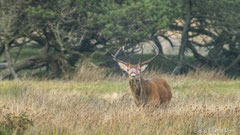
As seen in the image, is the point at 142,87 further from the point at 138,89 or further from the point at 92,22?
the point at 92,22

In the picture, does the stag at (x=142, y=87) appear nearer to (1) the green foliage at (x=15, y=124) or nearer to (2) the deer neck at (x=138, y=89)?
(2) the deer neck at (x=138, y=89)

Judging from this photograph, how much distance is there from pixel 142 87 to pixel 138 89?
111mm

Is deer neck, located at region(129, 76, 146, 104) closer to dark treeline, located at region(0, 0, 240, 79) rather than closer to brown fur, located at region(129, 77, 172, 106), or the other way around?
brown fur, located at region(129, 77, 172, 106)

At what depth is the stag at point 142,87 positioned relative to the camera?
10023 millimetres

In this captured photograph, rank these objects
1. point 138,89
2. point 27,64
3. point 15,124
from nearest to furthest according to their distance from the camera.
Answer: point 15,124, point 138,89, point 27,64

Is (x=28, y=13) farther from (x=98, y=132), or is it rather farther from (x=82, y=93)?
(x=98, y=132)

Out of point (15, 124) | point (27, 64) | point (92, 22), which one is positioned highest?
point (92, 22)

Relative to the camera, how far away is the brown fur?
10.5m

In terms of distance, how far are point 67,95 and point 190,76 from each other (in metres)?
9.13

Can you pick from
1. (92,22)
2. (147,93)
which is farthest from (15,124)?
(92,22)

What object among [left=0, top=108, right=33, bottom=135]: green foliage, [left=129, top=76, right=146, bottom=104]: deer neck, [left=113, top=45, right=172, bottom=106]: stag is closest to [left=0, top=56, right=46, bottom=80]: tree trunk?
[left=113, top=45, right=172, bottom=106]: stag

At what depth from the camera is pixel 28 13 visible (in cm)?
1939

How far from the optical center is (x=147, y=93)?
1083 centimetres

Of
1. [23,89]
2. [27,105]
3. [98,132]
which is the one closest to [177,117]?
[98,132]
